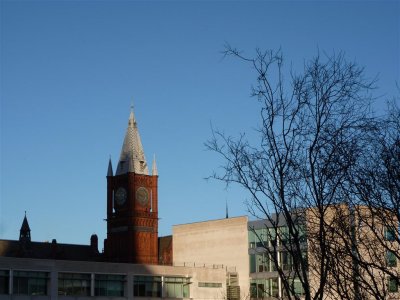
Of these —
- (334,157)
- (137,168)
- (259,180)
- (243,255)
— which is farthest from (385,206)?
(137,168)

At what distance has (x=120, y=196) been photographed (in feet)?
518

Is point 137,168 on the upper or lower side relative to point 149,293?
upper

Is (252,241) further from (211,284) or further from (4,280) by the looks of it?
(4,280)

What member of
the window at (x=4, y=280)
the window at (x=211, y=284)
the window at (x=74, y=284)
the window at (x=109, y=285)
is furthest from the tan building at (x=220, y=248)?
the window at (x=4, y=280)

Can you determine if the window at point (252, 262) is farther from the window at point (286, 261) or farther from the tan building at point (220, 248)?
the window at point (286, 261)

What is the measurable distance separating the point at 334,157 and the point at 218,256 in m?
86.2

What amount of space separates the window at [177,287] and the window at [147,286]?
122 centimetres

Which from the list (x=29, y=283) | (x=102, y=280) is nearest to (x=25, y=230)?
(x=102, y=280)

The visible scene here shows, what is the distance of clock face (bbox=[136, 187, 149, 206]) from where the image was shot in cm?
15600

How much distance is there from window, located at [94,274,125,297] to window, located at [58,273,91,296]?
1.22m

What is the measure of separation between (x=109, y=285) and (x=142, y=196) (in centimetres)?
6734

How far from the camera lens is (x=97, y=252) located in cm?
15838

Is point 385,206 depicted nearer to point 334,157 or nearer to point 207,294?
point 334,157

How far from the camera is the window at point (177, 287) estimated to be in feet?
311
